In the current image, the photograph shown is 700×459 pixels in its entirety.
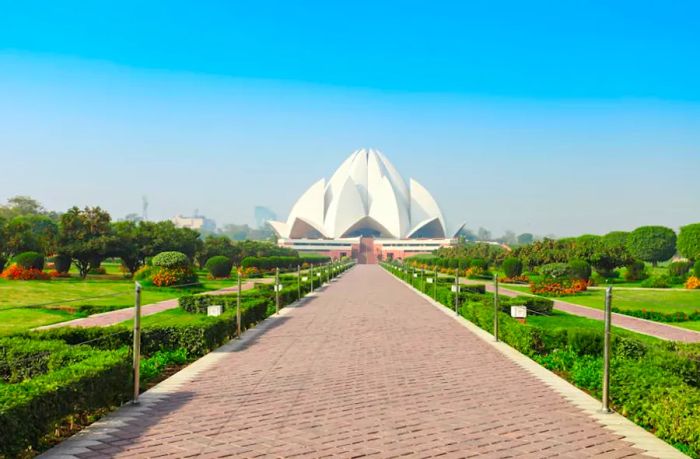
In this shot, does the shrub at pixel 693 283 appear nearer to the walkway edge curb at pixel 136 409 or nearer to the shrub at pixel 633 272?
the shrub at pixel 633 272

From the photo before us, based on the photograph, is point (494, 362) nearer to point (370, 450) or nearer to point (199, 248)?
point (370, 450)

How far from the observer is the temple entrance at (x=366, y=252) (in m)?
95.8

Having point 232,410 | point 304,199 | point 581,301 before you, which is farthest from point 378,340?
point 304,199

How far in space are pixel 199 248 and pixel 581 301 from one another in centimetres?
2142

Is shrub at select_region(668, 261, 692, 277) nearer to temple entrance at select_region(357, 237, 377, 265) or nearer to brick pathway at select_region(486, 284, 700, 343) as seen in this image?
brick pathway at select_region(486, 284, 700, 343)

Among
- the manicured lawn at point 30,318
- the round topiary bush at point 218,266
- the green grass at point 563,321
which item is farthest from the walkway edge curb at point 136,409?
the round topiary bush at point 218,266

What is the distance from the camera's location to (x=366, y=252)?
97.3 m

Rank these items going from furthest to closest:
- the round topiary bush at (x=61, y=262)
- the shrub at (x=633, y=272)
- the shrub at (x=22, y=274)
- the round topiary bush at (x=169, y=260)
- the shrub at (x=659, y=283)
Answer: the shrub at (x=633, y=272) → the shrub at (x=659, y=283) → the round topiary bush at (x=61, y=262) → the shrub at (x=22, y=274) → the round topiary bush at (x=169, y=260)

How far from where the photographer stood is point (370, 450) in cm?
417

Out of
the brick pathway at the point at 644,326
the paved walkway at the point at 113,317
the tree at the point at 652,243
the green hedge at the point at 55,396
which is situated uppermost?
the tree at the point at 652,243

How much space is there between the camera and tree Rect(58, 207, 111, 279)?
25.4 metres

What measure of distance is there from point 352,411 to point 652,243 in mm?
51483

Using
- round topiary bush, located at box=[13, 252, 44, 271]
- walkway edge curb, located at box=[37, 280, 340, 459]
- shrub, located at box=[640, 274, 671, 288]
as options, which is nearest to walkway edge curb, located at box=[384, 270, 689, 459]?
walkway edge curb, located at box=[37, 280, 340, 459]

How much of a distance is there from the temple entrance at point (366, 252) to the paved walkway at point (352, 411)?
8658cm
